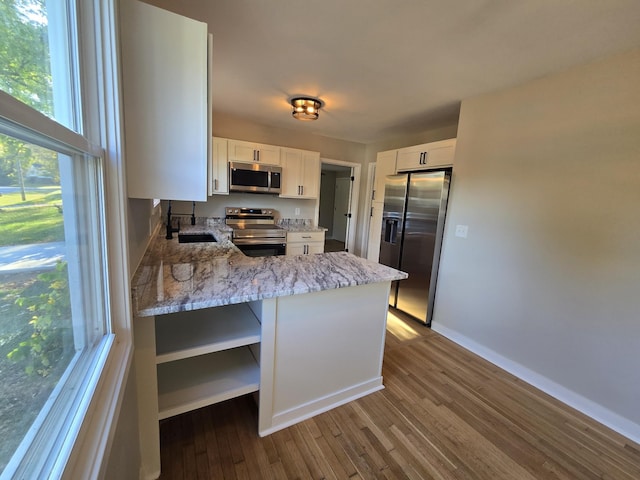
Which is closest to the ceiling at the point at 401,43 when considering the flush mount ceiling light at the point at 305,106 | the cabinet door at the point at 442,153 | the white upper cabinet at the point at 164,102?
the flush mount ceiling light at the point at 305,106

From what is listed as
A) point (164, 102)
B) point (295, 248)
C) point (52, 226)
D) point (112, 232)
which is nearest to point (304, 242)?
point (295, 248)

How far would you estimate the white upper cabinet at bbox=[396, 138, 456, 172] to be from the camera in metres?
2.96

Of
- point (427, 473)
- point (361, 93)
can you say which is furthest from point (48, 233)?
point (361, 93)

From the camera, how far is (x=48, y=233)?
0.60 metres

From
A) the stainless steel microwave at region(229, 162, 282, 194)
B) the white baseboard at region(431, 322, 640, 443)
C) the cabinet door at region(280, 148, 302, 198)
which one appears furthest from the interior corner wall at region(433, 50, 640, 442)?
the stainless steel microwave at region(229, 162, 282, 194)

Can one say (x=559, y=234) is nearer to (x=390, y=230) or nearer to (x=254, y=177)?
(x=390, y=230)

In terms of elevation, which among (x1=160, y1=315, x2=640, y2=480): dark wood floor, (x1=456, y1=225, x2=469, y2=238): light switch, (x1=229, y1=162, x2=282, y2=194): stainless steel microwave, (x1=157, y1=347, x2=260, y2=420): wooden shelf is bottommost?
(x1=160, y1=315, x2=640, y2=480): dark wood floor

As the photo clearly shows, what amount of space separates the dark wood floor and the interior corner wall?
1.14 ft

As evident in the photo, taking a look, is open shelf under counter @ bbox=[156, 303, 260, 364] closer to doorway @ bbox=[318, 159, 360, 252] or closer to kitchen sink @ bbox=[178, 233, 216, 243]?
kitchen sink @ bbox=[178, 233, 216, 243]

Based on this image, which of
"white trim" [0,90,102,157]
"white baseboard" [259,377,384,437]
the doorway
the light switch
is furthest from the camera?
the doorway

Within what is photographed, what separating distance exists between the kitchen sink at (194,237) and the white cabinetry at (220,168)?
2.28ft

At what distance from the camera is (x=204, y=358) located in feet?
5.57

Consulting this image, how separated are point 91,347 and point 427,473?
167cm

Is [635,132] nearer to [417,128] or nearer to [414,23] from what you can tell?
[414,23]
